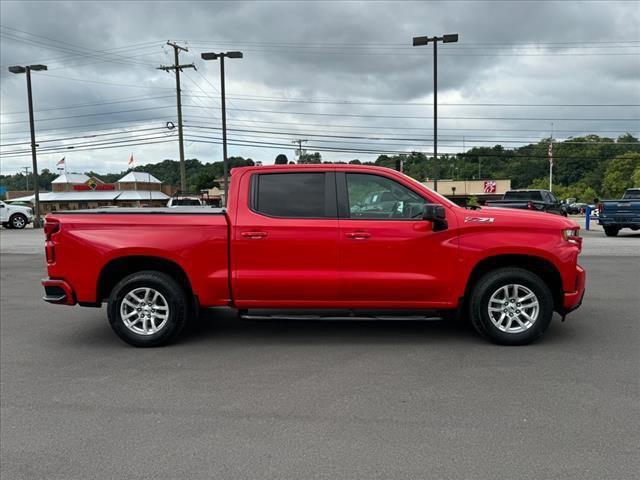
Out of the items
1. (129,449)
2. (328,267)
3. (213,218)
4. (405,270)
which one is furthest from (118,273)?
(405,270)

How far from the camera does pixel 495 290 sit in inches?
206

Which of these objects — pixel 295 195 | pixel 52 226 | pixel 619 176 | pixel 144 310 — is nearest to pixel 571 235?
pixel 295 195

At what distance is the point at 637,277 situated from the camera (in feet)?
31.6

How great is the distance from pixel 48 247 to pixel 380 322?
388 centimetres

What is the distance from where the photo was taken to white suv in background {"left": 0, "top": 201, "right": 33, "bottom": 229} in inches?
1171

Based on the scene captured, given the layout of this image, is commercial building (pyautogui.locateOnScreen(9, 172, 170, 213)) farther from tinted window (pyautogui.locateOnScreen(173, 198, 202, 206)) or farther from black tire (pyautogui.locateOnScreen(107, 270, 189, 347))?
black tire (pyautogui.locateOnScreen(107, 270, 189, 347))

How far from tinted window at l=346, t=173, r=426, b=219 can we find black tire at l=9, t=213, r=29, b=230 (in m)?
30.9

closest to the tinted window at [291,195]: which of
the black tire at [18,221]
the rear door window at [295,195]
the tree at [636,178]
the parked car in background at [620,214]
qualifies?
the rear door window at [295,195]

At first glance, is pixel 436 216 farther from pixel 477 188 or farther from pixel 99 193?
pixel 477 188

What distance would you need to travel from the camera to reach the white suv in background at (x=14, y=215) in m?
29.8

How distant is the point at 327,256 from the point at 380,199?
83 cm

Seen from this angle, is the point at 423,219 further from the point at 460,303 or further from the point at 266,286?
the point at 266,286

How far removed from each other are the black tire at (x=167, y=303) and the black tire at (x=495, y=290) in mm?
3071

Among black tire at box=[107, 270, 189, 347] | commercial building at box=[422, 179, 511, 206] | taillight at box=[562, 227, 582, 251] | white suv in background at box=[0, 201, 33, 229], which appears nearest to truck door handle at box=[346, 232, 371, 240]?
black tire at box=[107, 270, 189, 347]
